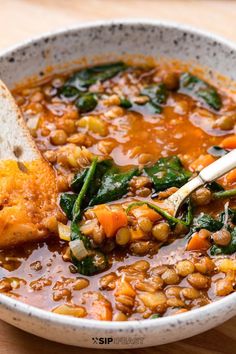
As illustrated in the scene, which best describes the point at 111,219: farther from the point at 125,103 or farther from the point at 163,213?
the point at 125,103

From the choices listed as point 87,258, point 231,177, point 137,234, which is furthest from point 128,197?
point 231,177

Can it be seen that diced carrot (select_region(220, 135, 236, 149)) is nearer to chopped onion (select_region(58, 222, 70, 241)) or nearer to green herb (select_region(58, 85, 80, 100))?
green herb (select_region(58, 85, 80, 100))

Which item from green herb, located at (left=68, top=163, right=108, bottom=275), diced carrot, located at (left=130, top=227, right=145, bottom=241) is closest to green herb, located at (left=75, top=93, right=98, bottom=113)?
green herb, located at (left=68, top=163, right=108, bottom=275)

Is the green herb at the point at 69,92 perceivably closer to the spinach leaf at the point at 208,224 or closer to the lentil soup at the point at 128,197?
the lentil soup at the point at 128,197

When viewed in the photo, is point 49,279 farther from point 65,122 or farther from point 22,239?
point 65,122

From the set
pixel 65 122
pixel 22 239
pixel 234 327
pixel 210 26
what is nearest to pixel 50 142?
pixel 65 122

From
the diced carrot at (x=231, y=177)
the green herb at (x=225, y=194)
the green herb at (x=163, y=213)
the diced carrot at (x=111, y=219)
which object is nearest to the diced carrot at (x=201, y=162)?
the diced carrot at (x=231, y=177)
